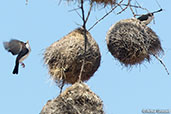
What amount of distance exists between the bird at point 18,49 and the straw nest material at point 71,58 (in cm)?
52

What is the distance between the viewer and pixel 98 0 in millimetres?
5012

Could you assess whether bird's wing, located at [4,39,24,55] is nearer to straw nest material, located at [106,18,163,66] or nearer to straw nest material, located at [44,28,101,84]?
straw nest material, located at [44,28,101,84]

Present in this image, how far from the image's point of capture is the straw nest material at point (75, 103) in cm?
469

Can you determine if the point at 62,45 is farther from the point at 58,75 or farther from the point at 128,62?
the point at 128,62

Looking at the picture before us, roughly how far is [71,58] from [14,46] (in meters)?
0.83

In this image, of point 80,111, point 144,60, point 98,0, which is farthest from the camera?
point 144,60

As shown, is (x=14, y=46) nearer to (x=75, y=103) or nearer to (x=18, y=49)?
(x=18, y=49)

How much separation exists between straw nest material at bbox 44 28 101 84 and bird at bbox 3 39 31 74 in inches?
20.5

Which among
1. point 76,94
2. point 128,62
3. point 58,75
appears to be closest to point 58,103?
point 76,94

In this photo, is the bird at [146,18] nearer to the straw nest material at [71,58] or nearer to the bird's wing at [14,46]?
the straw nest material at [71,58]

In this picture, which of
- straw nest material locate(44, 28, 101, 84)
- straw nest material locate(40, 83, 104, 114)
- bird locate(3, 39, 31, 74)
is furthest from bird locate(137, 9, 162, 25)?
bird locate(3, 39, 31, 74)

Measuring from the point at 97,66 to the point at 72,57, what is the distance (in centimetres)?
28

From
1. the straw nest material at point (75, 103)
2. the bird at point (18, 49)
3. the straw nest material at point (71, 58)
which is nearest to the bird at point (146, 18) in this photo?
the straw nest material at point (71, 58)

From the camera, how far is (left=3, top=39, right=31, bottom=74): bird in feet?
18.7
